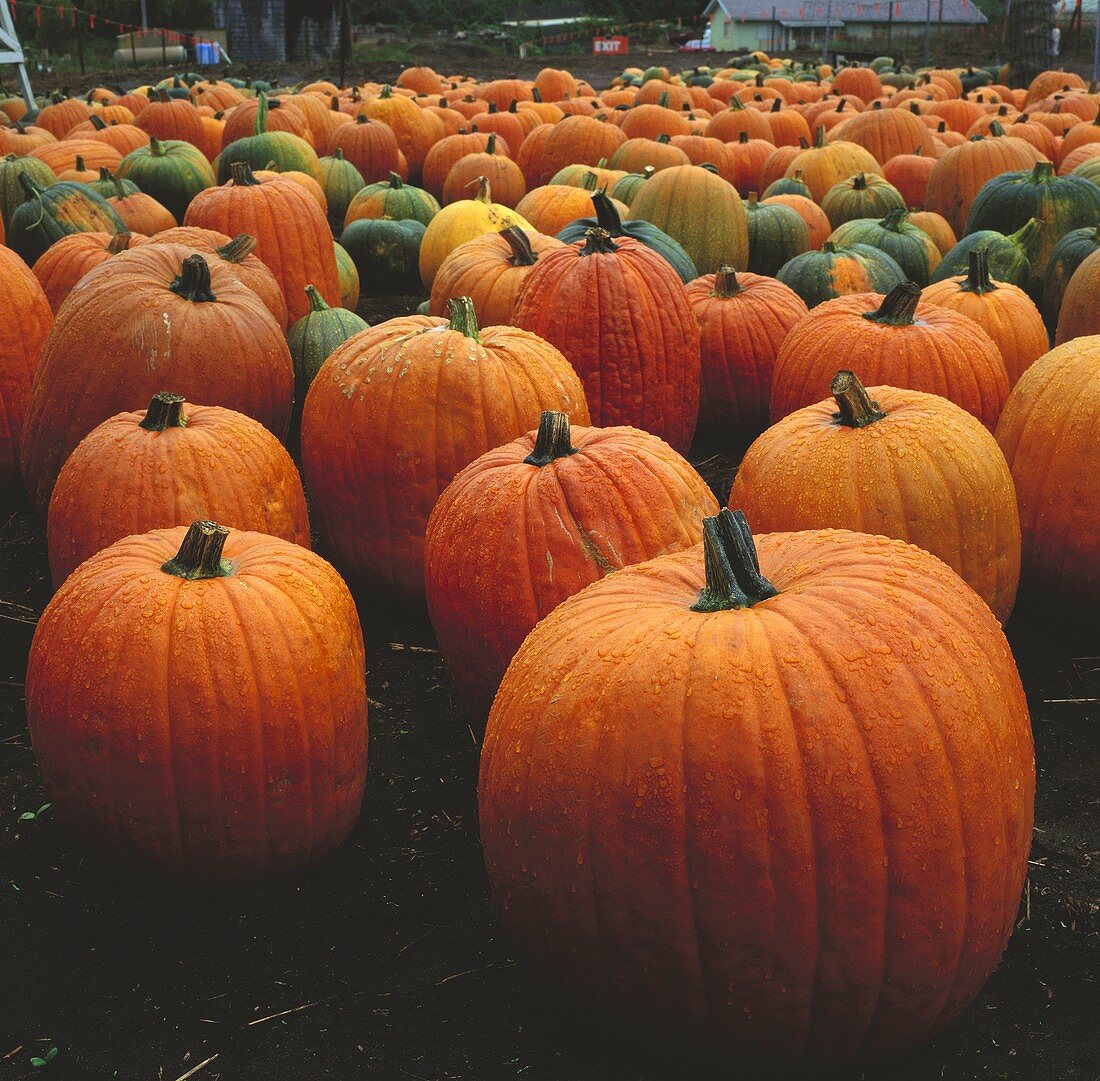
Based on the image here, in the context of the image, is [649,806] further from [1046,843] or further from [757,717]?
[1046,843]

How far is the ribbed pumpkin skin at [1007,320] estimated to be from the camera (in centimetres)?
547

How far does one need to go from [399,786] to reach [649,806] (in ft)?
4.31

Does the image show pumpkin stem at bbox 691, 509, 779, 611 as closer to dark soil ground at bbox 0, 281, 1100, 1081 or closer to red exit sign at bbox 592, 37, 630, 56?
dark soil ground at bbox 0, 281, 1100, 1081

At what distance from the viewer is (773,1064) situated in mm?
2340

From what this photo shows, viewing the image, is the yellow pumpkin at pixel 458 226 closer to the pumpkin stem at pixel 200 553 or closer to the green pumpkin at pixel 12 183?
the green pumpkin at pixel 12 183

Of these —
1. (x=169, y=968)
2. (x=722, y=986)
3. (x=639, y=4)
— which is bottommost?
(x=169, y=968)

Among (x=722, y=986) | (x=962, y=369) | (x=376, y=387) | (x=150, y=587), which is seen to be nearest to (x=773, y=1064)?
(x=722, y=986)

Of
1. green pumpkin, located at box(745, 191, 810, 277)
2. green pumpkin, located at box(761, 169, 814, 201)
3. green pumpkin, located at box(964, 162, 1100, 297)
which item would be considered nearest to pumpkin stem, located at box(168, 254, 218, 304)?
green pumpkin, located at box(745, 191, 810, 277)

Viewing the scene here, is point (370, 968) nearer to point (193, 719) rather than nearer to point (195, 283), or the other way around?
point (193, 719)

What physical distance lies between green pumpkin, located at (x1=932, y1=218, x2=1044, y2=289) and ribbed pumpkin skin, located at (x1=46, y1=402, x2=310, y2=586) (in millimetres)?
4552

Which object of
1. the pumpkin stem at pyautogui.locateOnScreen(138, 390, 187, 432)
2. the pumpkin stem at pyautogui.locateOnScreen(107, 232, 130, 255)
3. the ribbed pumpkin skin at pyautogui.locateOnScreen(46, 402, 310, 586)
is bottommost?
the ribbed pumpkin skin at pyautogui.locateOnScreen(46, 402, 310, 586)

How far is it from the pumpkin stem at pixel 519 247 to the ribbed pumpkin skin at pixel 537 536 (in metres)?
2.52

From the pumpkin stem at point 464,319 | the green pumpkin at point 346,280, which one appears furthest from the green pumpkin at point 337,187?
the pumpkin stem at point 464,319

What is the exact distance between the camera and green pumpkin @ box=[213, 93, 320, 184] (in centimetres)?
1033
